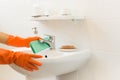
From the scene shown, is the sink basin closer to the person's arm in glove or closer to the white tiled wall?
the white tiled wall

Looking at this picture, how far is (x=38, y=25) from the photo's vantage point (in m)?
1.98

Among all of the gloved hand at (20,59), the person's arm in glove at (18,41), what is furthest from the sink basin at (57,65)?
the person's arm in glove at (18,41)

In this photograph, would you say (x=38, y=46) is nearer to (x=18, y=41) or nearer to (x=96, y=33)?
(x=18, y=41)

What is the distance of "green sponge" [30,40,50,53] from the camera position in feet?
4.82

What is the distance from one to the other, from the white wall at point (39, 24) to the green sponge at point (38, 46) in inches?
9.7

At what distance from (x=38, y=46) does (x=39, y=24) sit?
1.65ft

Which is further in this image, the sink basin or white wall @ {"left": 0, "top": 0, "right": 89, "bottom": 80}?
white wall @ {"left": 0, "top": 0, "right": 89, "bottom": 80}

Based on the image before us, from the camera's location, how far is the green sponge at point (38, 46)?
1.47 metres

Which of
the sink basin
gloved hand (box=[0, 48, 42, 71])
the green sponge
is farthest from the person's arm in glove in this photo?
gloved hand (box=[0, 48, 42, 71])

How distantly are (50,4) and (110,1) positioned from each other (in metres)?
0.61

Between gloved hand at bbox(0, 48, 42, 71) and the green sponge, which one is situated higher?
the green sponge

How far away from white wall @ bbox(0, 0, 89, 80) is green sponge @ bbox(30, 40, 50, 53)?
0.25m

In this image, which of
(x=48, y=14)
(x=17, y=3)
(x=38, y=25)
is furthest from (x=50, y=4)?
(x=17, y=3)

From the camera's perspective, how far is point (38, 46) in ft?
4.94
